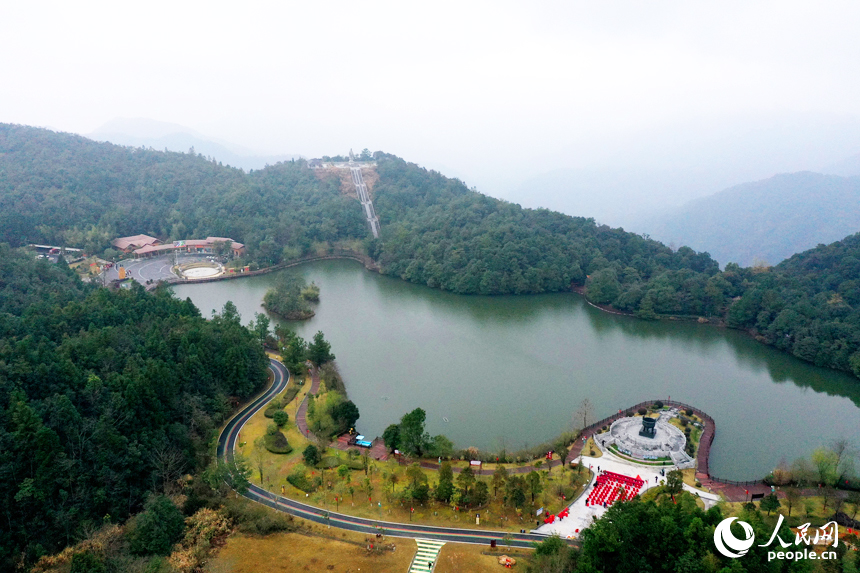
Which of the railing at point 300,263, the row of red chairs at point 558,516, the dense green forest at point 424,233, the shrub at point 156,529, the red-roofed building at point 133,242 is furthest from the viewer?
the red-roofed building at point 133,242

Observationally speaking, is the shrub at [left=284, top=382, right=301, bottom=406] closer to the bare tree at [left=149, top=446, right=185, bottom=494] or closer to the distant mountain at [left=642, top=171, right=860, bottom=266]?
the bare tree at [left=149, top=446, right=185, bottom=494]

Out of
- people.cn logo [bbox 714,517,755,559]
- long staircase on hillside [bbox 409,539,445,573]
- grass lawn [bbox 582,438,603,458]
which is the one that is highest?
people.cn logo [bbox 714,517,755,559]

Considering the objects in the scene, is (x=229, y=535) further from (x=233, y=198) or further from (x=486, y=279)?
(x=233, y=198)

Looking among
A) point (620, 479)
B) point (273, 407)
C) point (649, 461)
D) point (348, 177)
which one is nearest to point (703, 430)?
point (649, 461)

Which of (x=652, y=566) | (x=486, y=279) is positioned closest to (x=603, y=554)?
(x=652, y=566)

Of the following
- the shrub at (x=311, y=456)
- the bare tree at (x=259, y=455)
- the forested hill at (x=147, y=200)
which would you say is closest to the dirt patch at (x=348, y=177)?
the forested hill at (x=147, y=200)

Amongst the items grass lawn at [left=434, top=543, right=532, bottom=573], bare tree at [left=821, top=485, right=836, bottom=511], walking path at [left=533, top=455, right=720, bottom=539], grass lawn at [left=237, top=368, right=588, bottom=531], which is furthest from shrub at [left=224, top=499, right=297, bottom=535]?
bare tree at [left=821, top=485, right=836, bottom=511]

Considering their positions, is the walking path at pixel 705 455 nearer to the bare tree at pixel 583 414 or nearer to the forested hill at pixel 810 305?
the bare tree at pixel 583 414
